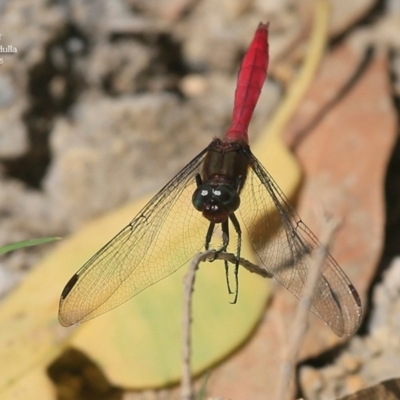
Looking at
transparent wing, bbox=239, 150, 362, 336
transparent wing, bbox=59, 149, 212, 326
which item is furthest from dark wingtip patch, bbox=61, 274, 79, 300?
transparent wing, bbox=239, 150, 362, 336

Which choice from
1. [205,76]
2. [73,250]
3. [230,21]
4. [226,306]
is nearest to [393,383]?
[226,306]

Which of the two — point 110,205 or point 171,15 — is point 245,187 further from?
point 171,15

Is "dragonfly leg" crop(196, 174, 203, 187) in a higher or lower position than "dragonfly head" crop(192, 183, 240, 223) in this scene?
higher

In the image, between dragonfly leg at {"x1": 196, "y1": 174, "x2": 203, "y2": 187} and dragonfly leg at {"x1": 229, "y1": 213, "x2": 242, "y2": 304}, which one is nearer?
dragonfly leg at {"x1": 229, "y1": 213, "x2": 242, "y2": 304}

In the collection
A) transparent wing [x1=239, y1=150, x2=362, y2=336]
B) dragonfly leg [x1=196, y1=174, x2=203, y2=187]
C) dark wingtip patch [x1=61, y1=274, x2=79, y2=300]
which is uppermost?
dragonfly leg [x1=196, y1=174, x2=203, y2=187]

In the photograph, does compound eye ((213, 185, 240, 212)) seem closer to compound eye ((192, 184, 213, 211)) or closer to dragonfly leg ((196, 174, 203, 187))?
compound eye ((192, 184, 213, 211))

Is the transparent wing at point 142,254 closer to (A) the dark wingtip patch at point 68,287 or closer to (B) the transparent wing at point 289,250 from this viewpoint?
(A) the dark wingtip patch at point 68,287

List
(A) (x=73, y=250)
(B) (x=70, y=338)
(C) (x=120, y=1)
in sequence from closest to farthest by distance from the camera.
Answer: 1. (B) (x=70, y=338)
2. (A) (x=73, y=250)
3. (C) (x=120, y=1)
